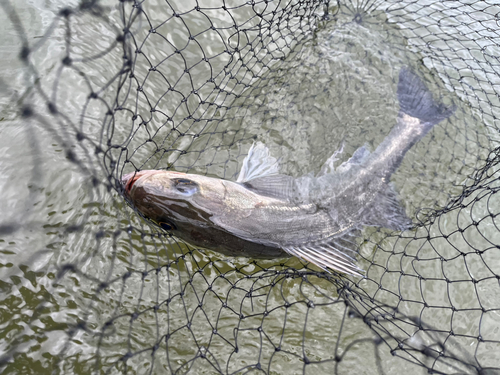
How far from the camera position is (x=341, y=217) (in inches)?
150

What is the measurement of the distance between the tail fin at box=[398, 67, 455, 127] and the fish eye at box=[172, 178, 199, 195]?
2.82 m

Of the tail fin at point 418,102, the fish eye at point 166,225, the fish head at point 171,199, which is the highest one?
the tail fin at point 418,102

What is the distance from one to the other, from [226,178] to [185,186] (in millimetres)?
1104

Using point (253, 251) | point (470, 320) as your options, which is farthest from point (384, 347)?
point (253, 251)

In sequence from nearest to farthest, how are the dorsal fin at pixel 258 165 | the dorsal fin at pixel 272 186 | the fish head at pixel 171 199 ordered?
the fish head at pixel 171 199
the dorsal fin at pixel 272 186
the dorsal fin at pixel 258 165

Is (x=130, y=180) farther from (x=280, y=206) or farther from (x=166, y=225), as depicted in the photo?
(x=280, y=206)

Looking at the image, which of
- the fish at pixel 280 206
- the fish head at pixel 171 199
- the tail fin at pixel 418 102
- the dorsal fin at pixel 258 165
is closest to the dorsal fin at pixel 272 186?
the fish at pixel 280 206

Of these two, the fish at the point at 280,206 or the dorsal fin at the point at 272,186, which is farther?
the dorsal fin at the point at 272,186

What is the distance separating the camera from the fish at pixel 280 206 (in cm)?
333

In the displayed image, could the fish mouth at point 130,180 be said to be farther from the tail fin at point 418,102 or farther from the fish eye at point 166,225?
the tail fin at point 418,102

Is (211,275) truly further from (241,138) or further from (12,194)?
(12,194)

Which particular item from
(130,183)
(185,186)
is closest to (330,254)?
(185,186)

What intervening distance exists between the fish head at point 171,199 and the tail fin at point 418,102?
2.76 m

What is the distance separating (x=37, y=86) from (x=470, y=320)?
5.53 meters
